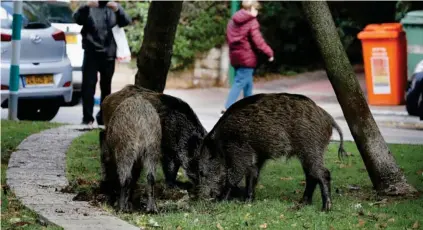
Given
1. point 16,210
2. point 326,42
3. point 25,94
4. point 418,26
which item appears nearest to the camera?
point 16,210

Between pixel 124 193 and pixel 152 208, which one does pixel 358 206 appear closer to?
pixel 152 208

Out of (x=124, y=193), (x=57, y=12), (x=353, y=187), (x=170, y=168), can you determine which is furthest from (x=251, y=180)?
(x=57, y=12)

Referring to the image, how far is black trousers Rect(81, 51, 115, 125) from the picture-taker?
46.0ft

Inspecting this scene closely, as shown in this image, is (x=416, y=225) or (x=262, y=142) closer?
(x=416, y=225)

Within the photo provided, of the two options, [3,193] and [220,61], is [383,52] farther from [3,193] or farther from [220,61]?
[3,193]

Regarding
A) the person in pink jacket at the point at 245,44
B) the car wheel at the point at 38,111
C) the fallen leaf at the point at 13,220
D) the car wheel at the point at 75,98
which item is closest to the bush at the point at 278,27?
the car wheel at the point at 75,98

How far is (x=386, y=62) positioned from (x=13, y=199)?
35.6 ft

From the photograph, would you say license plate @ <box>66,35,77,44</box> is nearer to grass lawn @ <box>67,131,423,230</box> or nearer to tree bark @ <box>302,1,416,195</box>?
grass lawn @ <box>67,131,423,230</box>

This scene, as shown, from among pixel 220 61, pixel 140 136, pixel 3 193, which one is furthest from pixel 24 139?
pixel 220 61

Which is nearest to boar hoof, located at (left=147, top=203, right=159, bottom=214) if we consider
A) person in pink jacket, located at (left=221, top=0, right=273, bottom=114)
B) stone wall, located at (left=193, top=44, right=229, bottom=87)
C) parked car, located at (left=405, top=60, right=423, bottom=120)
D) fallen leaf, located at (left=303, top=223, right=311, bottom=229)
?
fallen leaf, located at (left=303, top=223, right=311, bottom=229)

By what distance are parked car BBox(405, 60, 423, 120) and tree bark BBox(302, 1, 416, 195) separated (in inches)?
264

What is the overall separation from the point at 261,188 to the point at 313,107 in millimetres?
1280

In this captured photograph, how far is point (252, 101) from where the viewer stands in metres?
8.81

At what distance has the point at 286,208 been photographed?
8.46 m
